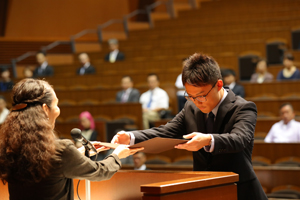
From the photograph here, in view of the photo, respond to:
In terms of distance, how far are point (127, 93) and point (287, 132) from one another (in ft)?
7.27

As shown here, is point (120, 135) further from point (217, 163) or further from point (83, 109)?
point (83, 109)

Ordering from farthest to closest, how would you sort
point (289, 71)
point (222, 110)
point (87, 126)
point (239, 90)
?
point (289, 71)
point (239, 90)
point (87, 126)
point (222, 110)

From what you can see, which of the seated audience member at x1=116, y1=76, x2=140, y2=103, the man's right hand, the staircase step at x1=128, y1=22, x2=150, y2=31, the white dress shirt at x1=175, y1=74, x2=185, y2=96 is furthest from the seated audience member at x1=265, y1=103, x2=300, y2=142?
the staircase step at x1=128, y1=22, x2=150, y2=31

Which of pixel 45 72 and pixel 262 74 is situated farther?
pixel 45 72

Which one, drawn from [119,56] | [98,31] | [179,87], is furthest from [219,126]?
[98,31]

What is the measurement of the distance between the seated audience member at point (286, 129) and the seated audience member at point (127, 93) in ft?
6.36

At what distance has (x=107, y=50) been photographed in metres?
7.64

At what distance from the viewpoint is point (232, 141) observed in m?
1.29

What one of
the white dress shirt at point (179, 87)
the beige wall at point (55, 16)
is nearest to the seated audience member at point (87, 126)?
the white dress shirt at point (179, 87)

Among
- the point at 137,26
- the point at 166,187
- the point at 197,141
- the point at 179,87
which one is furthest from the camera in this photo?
the point at 137,26

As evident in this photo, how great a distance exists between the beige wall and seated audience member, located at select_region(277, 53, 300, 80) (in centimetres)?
498

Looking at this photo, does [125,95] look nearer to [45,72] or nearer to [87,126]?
[87,126]

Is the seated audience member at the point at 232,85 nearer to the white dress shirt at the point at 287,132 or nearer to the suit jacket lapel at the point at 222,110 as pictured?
the white dress shirt at the point at 287,132

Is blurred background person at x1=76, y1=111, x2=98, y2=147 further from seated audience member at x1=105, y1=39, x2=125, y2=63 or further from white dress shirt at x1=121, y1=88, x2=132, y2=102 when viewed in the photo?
seated audience member at x1=105, y1=39, x2=125, y2=63
